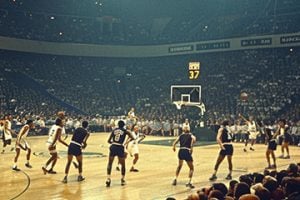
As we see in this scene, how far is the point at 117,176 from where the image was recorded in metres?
14.0

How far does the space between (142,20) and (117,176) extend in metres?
35.8

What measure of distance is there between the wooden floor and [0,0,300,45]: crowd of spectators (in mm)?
21022

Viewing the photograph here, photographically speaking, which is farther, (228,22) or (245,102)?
(228,22)

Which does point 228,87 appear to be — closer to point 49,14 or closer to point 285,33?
point 285,33

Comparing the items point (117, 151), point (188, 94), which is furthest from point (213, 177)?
point (188, 94)

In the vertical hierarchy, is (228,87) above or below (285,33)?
below

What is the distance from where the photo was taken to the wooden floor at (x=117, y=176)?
11.2 m

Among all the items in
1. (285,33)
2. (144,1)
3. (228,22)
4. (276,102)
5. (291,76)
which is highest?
(144,1)

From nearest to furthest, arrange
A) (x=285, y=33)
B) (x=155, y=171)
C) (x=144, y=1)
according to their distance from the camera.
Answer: (x=155, y=171) → (x=285, y=33) → (x=144, y=1)

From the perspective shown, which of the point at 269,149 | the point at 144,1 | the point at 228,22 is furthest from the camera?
the point at 144,1

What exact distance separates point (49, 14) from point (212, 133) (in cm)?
2397

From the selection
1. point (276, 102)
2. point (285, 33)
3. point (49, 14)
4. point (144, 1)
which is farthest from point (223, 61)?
point (49, 14)

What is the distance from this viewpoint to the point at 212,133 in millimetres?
27609

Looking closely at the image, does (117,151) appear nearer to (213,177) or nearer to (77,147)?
(77,147)
